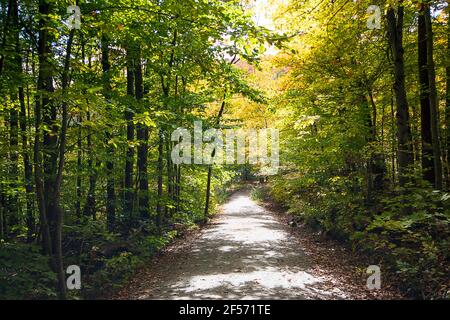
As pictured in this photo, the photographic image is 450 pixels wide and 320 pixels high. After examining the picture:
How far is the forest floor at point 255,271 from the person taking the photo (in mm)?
6215

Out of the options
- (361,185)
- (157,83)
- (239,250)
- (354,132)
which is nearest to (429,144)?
(354,132)

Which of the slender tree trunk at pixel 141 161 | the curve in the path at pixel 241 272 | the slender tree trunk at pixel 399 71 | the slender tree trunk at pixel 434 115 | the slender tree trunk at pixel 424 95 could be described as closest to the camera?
the curve in the path at pixel 241 272

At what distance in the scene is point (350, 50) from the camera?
9.55 metres

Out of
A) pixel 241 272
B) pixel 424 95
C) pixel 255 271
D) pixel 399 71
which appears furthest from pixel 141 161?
pixel 424 95

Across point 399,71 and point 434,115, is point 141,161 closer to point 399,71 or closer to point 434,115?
point 399,71

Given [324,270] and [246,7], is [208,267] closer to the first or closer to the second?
[324,270]

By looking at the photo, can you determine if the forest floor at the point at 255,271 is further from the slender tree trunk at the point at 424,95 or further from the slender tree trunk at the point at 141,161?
the slender tree trunk at the point at 424,95

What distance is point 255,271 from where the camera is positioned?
24.9 feet

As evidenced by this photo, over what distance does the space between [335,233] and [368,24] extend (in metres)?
6.37

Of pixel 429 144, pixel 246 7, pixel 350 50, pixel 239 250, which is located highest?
pixel 246 7

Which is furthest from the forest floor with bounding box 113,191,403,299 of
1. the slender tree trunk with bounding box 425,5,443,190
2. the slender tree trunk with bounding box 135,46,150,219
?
the slender tree trunk with bounding box 425,5,443,190

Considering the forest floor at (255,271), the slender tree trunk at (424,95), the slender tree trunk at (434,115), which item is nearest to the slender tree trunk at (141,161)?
the forest floor at (255,271)

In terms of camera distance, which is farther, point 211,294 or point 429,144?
point 429,144
